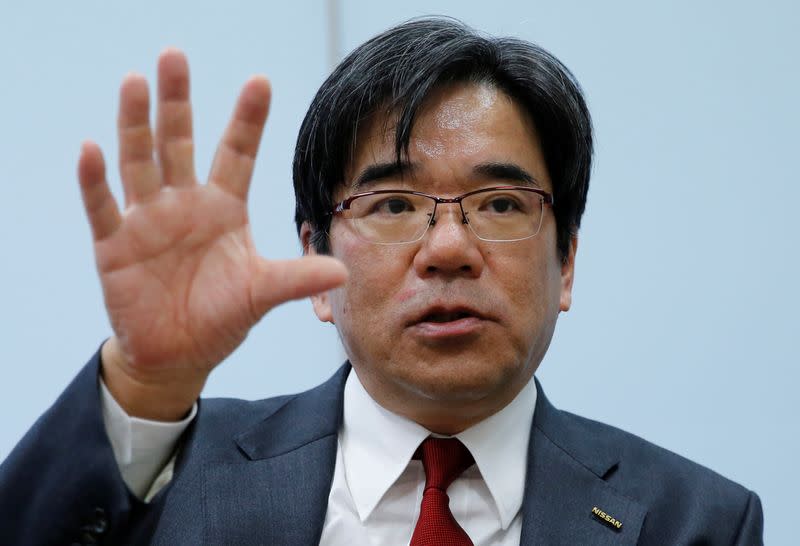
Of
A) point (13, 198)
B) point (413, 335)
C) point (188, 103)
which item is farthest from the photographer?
point (13, 198)

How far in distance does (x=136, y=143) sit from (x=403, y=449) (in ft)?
2.32

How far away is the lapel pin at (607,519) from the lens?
5.37 feet

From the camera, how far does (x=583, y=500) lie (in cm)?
167

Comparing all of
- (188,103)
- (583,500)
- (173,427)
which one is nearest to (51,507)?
(173,427)

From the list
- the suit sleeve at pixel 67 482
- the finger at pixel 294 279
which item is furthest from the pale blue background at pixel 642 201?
the finger at pixel 294 279

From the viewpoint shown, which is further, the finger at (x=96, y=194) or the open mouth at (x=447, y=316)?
the open mouth at (x=447, y=316)

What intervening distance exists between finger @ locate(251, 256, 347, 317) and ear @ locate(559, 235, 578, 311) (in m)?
0.72

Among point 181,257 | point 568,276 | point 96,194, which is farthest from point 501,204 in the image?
point 96,194

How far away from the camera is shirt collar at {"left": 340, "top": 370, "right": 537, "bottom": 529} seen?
5.44 feet

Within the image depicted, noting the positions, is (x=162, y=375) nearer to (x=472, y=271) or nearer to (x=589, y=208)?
(x=472, y=271)

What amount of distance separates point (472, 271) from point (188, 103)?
1.78 feet

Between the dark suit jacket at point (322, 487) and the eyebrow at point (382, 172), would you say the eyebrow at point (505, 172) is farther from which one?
the dark suit jacket at point (322, 487)

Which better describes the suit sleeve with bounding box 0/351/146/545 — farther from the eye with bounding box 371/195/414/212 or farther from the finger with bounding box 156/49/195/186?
the eye with bounding box 371/195/414/212

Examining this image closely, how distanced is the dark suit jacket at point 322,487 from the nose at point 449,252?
336mm
